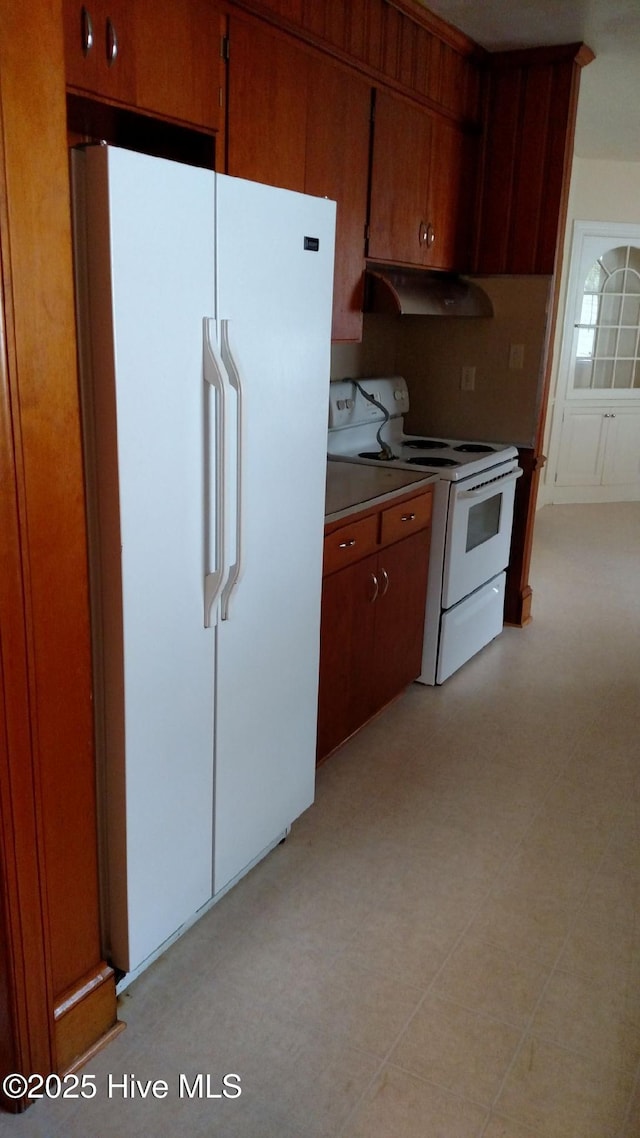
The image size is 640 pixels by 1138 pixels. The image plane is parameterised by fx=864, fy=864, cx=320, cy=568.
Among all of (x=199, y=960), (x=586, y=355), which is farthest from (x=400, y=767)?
(x=586, y=355)

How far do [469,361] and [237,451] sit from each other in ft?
8.22

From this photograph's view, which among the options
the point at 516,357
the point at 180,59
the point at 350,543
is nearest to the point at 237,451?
the point at 350,543

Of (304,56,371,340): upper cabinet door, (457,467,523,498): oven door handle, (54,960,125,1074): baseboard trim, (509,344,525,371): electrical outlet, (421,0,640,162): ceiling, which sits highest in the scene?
(421,0,640,162): ceiling

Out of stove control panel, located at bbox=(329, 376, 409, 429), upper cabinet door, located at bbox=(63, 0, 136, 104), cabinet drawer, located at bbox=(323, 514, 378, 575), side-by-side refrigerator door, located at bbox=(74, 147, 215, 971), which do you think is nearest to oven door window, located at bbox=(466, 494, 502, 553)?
stove control panel, located at bbox=(329, 376, 409, 429)

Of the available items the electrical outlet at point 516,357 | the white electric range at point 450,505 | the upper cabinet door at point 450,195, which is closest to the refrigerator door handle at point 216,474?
the white electric range at point 450,505

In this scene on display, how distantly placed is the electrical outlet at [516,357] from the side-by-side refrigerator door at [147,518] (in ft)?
8.20

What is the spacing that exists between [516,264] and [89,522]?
282 cm

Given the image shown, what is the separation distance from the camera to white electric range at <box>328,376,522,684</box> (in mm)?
3352

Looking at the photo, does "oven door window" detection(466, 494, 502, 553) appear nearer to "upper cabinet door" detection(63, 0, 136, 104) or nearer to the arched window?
"upper cabinet door" detection(63, 0, 136, 104)

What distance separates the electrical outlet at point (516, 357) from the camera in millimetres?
3922

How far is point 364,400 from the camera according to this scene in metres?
3.73

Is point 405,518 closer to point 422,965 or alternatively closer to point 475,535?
point 475,535

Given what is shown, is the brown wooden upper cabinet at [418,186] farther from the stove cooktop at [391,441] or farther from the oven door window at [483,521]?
the oven door window at [483,521]

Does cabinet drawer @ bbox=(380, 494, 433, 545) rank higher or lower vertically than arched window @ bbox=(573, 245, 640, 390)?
lower
